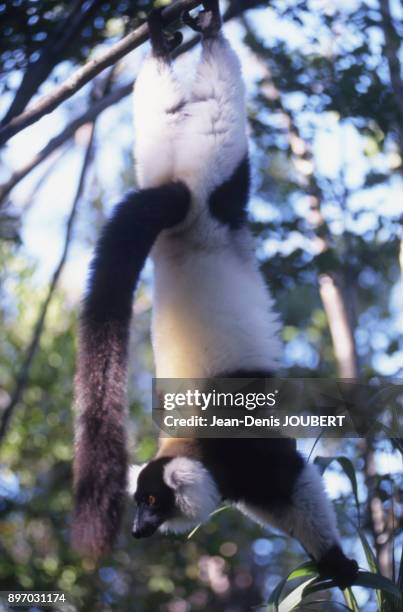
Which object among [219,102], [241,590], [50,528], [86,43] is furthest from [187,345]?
[241,590]

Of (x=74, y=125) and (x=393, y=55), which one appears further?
(x=393, y=55)

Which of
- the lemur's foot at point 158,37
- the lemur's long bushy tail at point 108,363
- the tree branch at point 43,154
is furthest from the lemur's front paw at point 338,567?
the lemur's foot at point 158,37

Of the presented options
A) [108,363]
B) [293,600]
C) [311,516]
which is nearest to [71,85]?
[108,363]

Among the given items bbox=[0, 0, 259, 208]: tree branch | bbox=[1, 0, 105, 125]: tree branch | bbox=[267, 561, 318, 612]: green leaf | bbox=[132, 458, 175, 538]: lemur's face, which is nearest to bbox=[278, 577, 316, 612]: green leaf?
bbox=[267, 561, 318, 612]: green leaf

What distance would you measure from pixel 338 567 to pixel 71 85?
1.57 metres

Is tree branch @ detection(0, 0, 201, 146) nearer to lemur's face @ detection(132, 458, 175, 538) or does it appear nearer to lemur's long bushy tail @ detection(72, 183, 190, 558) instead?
lemur's long bushy tail @ detection(72, 183, 190, 558)

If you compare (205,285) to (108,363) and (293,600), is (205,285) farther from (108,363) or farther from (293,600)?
(293,600)

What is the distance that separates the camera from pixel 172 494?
2.10m

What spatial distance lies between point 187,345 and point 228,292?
192 millimetres

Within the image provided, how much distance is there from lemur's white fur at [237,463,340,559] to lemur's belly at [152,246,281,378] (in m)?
0.37

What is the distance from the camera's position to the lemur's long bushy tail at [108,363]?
1.48 m

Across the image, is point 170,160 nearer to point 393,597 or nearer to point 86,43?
point 86,43

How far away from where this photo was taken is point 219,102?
233 cm

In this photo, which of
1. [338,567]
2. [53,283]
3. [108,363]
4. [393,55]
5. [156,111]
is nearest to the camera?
[108,363]
